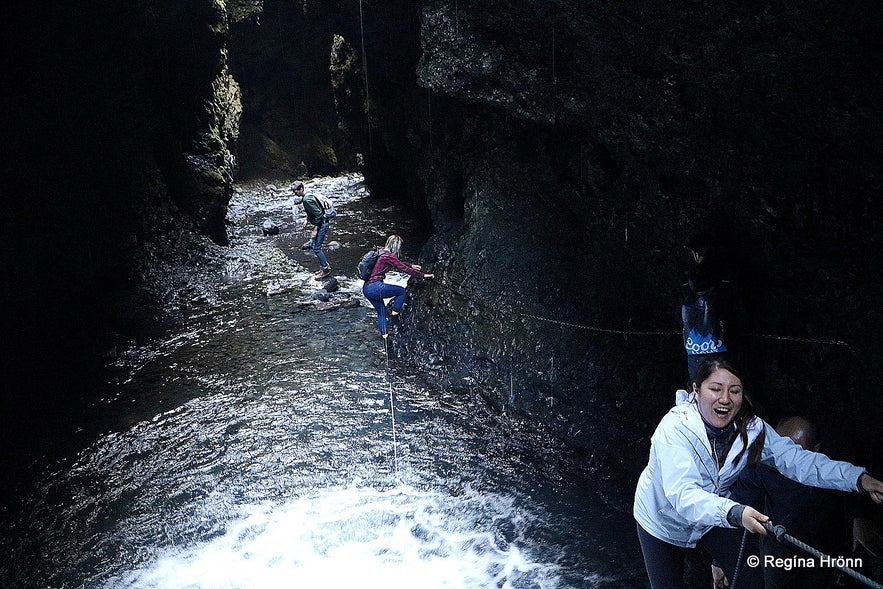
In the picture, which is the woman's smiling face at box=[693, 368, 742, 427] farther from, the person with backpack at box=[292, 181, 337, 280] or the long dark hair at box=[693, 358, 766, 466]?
the person with backpack at box=[292, 181, 337, 280]

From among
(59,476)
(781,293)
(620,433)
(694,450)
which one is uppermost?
(781,293)

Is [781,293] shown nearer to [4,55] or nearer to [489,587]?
[489,587]

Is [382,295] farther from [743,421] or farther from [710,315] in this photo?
[743,421]

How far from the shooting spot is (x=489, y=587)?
525cm

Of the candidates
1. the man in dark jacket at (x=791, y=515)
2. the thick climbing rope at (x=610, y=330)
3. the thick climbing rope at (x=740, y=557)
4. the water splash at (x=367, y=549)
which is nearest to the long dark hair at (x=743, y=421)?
the man in dark jacket at (x=791, y=515)

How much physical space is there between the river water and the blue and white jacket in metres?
1.93

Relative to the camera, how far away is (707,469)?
328cm

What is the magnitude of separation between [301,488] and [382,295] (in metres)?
3.45

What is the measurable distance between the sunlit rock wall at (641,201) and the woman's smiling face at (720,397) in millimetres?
1537

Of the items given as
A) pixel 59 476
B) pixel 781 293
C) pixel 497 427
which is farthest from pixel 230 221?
pixel 781 293

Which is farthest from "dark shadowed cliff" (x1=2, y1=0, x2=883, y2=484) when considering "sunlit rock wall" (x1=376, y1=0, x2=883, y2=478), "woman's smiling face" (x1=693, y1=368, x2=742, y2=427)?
"woman's smiling face" (x1=693, y1=368, x2=742, y2=427)

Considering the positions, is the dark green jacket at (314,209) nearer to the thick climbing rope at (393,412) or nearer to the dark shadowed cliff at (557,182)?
the dark shadowed cliff at (557,182)

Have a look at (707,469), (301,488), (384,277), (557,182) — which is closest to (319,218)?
(384,277)

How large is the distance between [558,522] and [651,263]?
2.75 m
